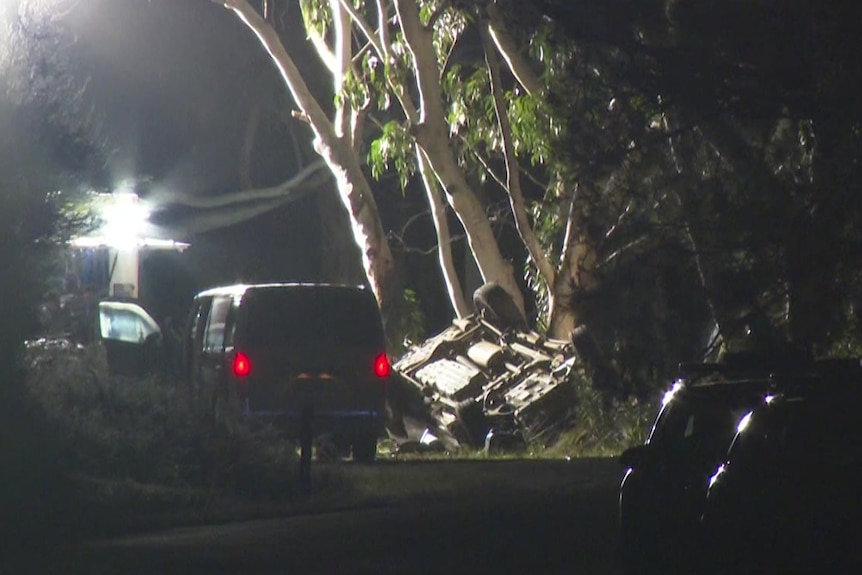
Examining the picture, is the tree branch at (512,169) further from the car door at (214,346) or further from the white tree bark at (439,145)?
the car door at (214,346)

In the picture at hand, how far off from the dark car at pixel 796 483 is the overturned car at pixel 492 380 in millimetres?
14041

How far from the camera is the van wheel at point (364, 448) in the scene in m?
20.4

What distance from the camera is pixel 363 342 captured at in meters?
19.9

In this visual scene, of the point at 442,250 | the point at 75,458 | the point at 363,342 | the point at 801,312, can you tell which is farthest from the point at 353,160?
the point at 801,312

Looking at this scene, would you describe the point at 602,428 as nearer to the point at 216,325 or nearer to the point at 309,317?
the point at 309,317

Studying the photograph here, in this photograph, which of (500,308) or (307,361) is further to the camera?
(500,308)

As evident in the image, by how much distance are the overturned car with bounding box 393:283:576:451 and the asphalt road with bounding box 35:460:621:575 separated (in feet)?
17.6

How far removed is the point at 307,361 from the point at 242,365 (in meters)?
0.74

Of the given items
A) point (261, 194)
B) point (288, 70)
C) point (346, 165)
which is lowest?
point (346, 165)

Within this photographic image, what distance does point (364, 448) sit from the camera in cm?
2042

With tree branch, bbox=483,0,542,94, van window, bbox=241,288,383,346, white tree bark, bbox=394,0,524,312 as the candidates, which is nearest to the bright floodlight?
white tree bark, bbox=394,0,524,312

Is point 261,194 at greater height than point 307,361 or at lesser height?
greater

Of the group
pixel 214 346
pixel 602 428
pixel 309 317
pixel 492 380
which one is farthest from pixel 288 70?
pixel 309 317

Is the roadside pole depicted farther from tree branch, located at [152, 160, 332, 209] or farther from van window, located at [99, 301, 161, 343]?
tree branch, located at [152, 160, 332, 209]
